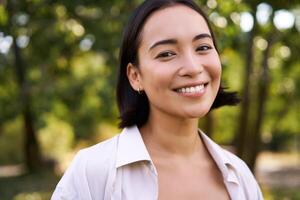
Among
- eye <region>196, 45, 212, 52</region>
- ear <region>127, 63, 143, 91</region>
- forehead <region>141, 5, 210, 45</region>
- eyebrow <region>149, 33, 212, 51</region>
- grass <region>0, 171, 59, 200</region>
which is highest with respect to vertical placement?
forehead <region>141, 5, 210, 45</region>

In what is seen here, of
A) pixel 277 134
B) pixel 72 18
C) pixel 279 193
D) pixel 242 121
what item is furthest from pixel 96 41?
pixel 277 134

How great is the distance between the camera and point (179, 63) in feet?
5.68

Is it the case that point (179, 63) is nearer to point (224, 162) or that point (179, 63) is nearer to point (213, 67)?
point (213, 67)

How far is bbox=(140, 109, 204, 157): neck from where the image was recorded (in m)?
1.90

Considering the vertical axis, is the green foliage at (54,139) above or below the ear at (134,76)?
below

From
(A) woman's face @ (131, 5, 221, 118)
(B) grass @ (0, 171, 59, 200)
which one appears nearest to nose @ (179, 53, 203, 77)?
(A) woman's face @ (131, 5, 221, 118)

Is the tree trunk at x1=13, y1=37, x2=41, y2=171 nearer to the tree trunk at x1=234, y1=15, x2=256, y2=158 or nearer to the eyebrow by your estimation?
the tree trunk at x1=234, y1=15, x2=256, y2=158

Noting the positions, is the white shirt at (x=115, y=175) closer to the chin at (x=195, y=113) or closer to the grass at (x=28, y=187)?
the chin at (x=195, y=113)

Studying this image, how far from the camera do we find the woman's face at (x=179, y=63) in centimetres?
173

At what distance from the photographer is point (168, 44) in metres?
1.75

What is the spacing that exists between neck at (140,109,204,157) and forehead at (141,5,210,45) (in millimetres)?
290

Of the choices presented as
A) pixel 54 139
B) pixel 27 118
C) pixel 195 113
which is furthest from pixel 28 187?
pixel 54 139

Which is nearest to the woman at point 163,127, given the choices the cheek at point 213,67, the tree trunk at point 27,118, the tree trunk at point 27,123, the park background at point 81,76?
A: the cheek at point 213,67

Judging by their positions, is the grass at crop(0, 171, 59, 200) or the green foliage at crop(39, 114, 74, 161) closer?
the grass at crop(0, 171, 59, 200)
